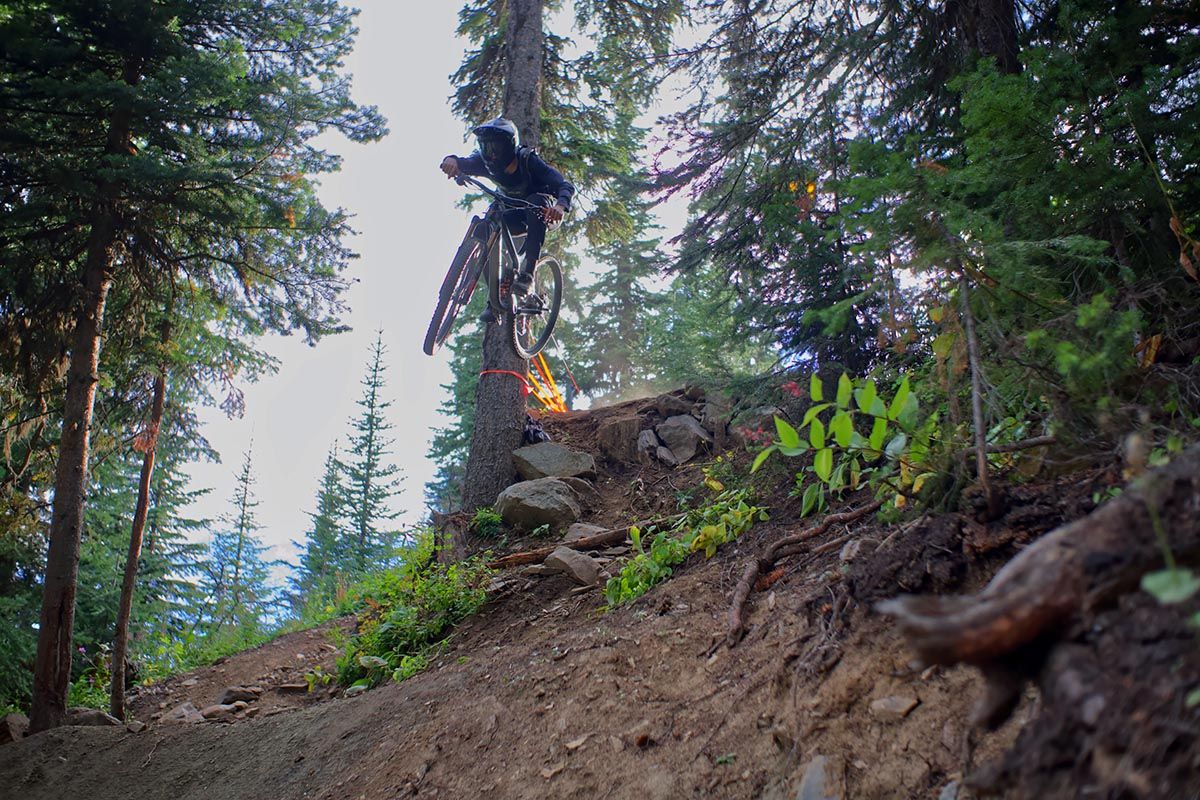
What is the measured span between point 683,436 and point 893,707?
7.10 m

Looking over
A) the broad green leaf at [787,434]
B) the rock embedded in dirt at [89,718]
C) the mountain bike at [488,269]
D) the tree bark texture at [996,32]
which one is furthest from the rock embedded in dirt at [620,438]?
the broad green leaf at [787,434]

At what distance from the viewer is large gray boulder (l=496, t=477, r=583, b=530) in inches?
299

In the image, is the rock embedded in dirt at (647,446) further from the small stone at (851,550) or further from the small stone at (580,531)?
the small stone at (851,550)

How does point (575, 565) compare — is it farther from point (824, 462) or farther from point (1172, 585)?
point (1172, 585)

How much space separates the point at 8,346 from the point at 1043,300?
928 cm

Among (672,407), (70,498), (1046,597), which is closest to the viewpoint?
(1046,597)

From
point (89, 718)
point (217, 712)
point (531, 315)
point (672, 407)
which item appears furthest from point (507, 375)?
point (89, 718)

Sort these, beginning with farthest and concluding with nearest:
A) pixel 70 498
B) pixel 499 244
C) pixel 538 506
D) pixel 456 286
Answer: pixel 499 244 < pixel 456 286 < pixel 538 506 < pixel 70 498

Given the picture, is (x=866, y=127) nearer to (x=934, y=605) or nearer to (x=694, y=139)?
(x=694, y=139)

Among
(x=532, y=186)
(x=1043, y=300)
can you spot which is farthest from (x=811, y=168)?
(x=1043, y=300)

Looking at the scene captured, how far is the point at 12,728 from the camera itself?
6.00 metres

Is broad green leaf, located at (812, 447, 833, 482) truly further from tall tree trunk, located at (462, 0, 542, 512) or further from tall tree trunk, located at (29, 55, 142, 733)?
tall tree trunk, located at (29, 55, 142, 733)

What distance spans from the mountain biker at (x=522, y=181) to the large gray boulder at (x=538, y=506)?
2719 millimetres

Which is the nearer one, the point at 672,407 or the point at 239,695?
the point at 239,695
